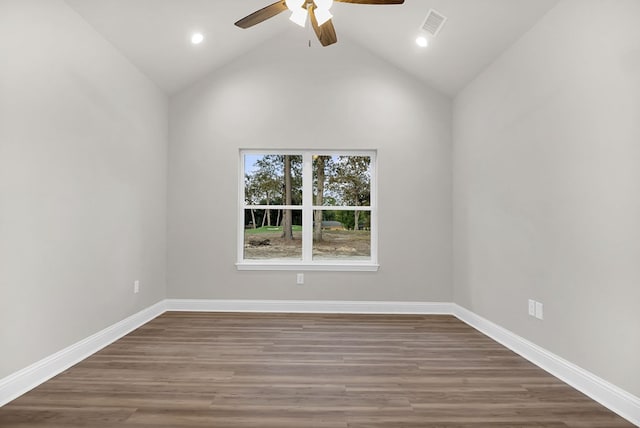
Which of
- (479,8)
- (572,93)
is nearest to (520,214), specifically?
(572,93)

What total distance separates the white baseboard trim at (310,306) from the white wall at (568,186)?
0.73 m

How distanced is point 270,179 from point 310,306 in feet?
5.16

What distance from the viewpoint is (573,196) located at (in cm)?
251

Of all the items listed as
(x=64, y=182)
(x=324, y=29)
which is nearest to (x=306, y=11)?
(x=324, y=29)

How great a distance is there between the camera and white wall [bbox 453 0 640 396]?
2111 millimetres

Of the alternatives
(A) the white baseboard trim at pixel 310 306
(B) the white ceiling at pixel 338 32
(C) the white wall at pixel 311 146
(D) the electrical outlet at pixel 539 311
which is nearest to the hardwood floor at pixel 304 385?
(D) the electrical outlet at pixel 539 311

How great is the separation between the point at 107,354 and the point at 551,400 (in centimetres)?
311

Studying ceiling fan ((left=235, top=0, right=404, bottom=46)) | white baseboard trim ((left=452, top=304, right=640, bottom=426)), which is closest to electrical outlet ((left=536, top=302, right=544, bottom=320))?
white baseboard trim ((left=452, top=304, right=640, bottom=426))

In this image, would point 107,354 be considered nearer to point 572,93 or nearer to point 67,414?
point 67,414

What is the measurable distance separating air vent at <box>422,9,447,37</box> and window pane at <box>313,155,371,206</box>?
1.54 metres

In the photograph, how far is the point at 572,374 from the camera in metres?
2.48

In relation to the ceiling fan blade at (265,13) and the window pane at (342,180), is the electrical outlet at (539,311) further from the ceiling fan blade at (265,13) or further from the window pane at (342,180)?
the ceiling fan blade at (265,13)

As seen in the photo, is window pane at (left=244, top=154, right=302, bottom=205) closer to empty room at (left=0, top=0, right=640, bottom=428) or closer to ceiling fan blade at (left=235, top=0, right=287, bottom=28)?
empty room at (left=0, top=0, right=640, bottom=428)

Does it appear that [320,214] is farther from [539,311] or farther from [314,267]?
[539,311]
